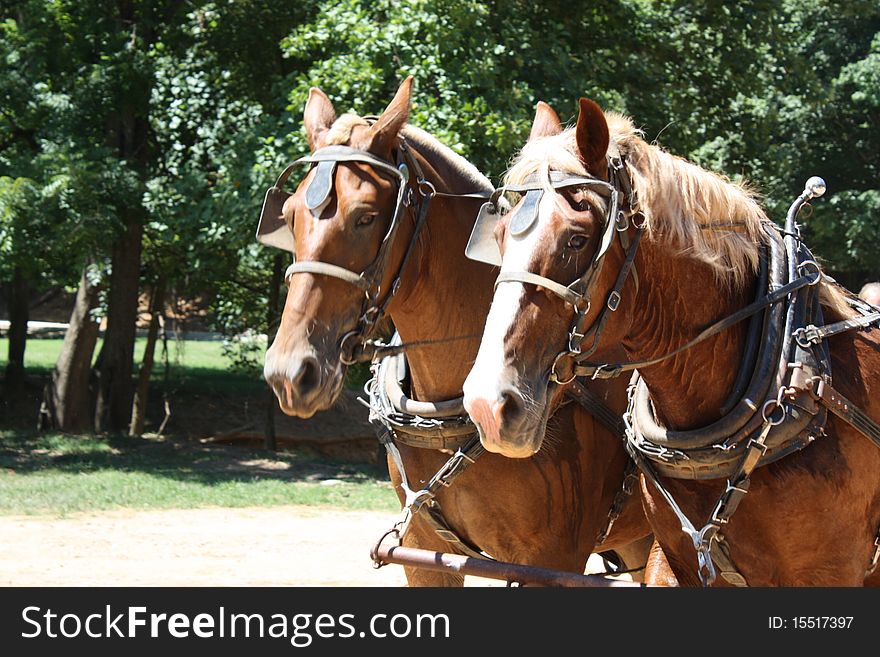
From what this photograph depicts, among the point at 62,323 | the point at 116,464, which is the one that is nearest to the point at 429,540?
the point at 116,464

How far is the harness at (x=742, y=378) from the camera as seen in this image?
9.05ft

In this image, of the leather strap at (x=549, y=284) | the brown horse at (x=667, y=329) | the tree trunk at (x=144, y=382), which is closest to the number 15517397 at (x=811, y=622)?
the brown horse at (x=667, y=329)

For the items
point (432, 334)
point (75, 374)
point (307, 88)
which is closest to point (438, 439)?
point (432, 334)

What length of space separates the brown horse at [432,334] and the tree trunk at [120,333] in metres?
11.0

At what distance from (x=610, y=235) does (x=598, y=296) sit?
17cm

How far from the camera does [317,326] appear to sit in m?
3.28

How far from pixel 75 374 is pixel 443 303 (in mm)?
12591

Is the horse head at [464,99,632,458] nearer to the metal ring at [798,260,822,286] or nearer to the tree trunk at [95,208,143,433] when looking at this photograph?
the metal ring at [798,260,822,286]

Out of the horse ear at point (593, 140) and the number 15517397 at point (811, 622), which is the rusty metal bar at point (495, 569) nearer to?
the number 15517397 at point (811, 622)

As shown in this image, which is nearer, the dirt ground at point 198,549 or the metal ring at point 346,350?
Result: the metal ring at point 346,350

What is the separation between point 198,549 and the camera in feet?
27.9

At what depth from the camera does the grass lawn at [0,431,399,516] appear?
10.6m

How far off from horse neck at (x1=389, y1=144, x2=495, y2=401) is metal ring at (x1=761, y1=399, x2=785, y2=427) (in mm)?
1148

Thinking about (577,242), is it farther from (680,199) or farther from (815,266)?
(815,266)
